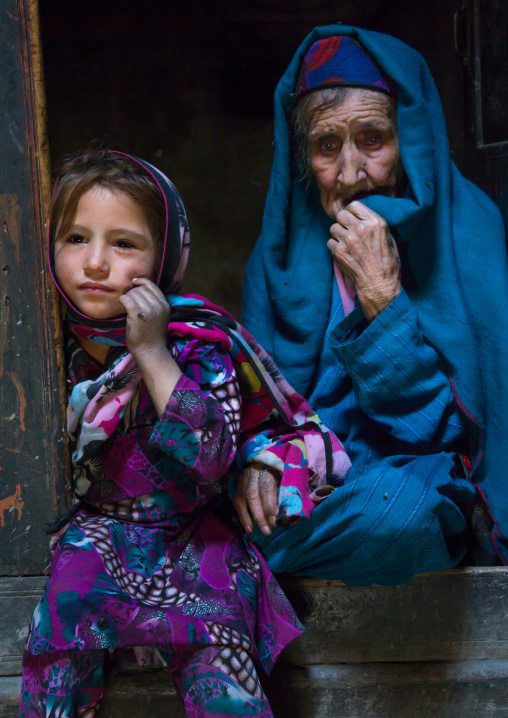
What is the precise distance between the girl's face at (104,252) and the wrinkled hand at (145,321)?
0.06 m

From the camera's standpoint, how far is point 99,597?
1.36 metres

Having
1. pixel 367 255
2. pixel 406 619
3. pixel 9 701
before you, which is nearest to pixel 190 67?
pixel 367 255

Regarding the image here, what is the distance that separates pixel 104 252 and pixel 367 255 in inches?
29.1

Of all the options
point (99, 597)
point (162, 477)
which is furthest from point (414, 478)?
point (99, 597)

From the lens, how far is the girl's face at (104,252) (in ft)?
4.87

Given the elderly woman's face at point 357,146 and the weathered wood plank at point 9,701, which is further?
the elderly woman's face at point 357,146

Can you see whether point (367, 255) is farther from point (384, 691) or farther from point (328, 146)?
point (384, 691)

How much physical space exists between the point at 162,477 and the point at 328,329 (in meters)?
0.75

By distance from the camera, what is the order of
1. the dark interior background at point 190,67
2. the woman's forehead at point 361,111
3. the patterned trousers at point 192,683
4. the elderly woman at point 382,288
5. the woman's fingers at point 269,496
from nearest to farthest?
the patterned trousers at point 192,683 → the woman's fingers at point 269,496 → the elderly woman at point 382,288 → the woman's forehead at point 361,111 → the dark interior background at point 190,67

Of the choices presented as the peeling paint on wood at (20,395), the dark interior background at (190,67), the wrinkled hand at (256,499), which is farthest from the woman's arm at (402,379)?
the dark interior background at (190,67)

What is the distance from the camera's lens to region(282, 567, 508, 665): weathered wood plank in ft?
5.62

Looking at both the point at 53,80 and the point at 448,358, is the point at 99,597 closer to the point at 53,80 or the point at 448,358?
the point at 448,358

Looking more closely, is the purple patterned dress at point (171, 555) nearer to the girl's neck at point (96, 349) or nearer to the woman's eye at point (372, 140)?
the girl's neck at point (96, 349)

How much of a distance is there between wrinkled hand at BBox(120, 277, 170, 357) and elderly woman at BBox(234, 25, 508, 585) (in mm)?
396
